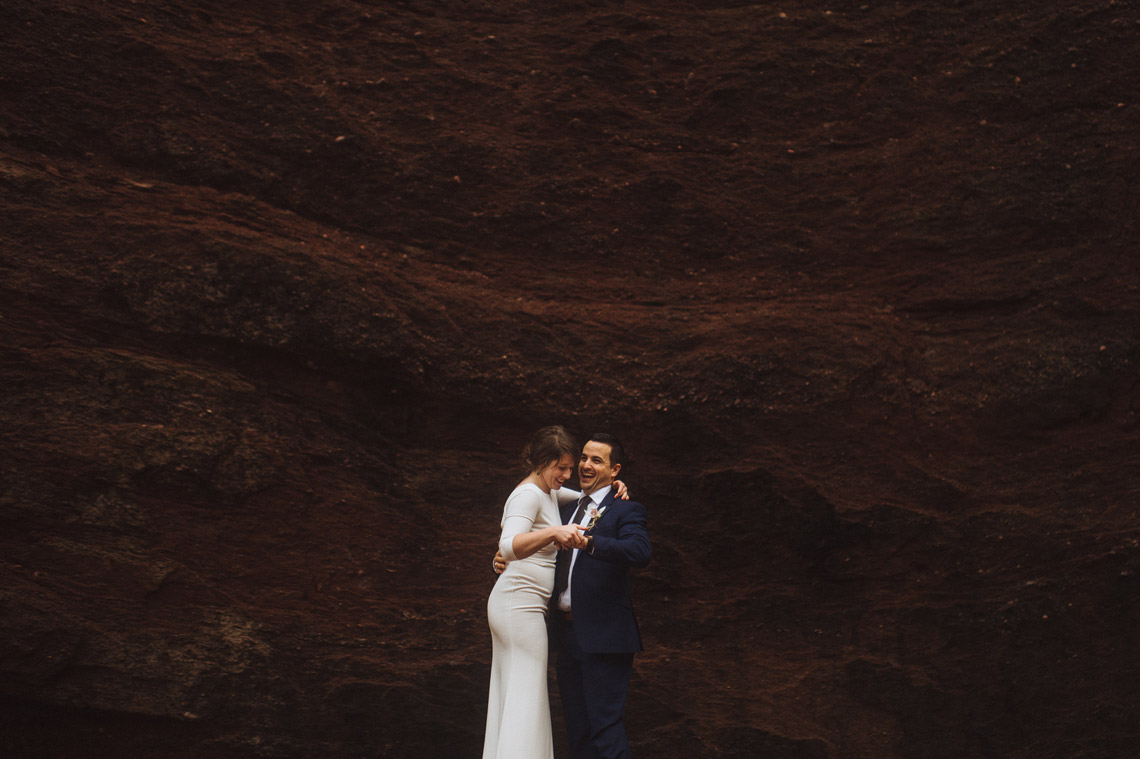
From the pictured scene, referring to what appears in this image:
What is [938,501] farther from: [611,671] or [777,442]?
[611,671]

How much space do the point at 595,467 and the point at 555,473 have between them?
239 millimetres

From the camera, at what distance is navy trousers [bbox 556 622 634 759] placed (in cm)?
455

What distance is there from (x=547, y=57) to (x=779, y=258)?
2.61 meters

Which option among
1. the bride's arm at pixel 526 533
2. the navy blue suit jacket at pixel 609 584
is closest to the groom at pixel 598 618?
the navy blue suit jacket at pixel 609 584

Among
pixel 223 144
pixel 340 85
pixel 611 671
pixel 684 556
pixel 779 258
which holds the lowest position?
pixel 611 671

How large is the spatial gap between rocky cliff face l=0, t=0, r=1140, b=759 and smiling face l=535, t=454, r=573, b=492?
1962 mm

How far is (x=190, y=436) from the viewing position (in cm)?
634

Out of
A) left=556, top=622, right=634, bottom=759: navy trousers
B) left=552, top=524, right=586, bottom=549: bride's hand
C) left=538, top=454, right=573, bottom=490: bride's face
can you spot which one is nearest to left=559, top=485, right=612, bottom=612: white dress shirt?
left=556, top=622, right=634, bottom=759: navy trousers

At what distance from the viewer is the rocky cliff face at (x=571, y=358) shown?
6.13m

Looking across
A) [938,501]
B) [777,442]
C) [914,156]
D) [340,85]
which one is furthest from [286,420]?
[914,156]

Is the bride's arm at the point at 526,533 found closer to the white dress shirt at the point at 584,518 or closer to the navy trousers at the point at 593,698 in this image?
the white dress shirt at the point at 584,518

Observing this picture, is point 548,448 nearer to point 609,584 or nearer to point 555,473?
point 555,473

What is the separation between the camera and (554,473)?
490 centimetres

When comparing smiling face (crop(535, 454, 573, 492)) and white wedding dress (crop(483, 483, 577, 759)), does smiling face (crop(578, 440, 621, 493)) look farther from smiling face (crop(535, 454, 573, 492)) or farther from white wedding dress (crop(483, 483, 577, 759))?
white wedding dress (crop(483, 483, 577, 759))
